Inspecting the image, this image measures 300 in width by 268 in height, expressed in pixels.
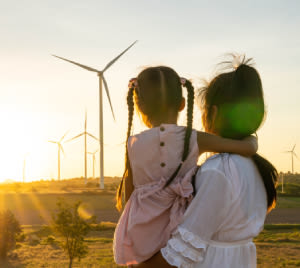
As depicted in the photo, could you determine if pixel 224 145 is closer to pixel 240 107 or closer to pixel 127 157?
pixel 240 107

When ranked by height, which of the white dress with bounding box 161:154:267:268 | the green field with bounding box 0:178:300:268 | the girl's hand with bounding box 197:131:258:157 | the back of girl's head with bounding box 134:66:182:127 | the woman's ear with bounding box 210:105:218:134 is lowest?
the green field with bounding box 0:178:300:268

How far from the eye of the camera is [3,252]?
34812 mm

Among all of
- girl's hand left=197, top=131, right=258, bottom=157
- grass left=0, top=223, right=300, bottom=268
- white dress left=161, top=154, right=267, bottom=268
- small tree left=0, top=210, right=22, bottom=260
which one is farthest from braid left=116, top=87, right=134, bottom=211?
small tree left=0, top=210, right=22, bottom=260

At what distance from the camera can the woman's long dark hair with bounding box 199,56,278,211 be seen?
3859 mm

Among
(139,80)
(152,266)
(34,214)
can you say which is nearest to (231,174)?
(152,266)

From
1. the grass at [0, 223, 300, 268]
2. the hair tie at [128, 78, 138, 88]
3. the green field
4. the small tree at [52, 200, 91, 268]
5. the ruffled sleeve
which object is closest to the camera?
the ruffled sleeve

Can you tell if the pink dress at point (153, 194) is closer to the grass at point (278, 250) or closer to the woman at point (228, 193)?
the woman at point (228, 193)

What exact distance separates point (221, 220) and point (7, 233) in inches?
1360

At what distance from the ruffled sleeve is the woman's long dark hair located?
1.91ft

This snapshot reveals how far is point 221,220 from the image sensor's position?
3463mm

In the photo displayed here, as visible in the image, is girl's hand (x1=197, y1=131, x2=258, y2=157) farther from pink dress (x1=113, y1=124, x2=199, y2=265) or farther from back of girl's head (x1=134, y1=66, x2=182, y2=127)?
back of girl's head (x1=134, y1=66, x2=182, y2=127)

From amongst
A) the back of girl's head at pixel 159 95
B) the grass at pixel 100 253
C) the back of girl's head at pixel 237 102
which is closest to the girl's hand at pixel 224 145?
the back of girl's head at pixel 237 102

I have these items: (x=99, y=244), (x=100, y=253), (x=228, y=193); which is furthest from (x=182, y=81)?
(x=99, y=244)

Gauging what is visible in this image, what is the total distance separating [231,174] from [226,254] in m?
0.57
